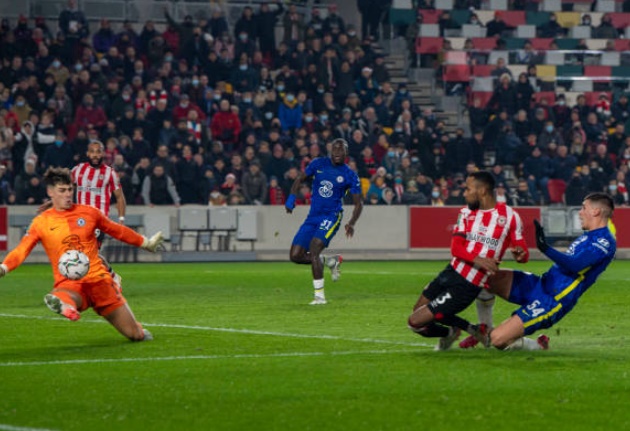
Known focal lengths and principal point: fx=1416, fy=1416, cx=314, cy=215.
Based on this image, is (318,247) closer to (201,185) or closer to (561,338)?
(561,338)

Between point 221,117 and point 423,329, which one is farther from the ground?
point 221,117

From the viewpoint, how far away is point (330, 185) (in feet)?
63.2

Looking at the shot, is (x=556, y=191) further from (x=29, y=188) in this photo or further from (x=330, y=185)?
(x=330, y=185)

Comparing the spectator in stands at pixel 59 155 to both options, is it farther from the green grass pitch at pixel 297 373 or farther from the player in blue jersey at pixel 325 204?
the green grass pitch at pixel 297 373

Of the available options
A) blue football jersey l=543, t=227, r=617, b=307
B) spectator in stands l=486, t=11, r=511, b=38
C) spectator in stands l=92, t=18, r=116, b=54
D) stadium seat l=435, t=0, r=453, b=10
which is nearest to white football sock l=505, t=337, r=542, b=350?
blue football jersey l=543, t=227, r=617, b=307

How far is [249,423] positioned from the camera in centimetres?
824

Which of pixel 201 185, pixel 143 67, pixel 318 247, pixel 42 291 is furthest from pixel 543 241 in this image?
pixel 143 67

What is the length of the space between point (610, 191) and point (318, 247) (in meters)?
19.2

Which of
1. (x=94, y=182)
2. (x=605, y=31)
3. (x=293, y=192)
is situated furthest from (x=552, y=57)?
(x=94, y=182)

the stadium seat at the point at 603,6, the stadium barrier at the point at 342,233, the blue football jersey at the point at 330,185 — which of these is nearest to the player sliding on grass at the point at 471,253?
the blue football jersey at the point at 330,185

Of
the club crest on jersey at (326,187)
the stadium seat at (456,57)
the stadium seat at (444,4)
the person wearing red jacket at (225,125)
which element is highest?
the stadium seat at (444,4)

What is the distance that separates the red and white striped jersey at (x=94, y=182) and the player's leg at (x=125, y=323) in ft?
23.1

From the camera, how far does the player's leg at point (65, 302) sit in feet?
39.2

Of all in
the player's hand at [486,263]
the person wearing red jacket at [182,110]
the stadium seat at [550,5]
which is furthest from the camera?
the stadium seat at [550,5]
